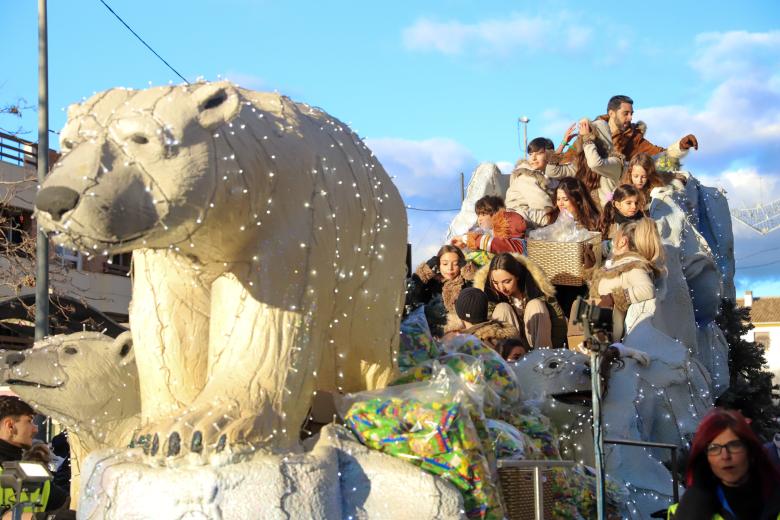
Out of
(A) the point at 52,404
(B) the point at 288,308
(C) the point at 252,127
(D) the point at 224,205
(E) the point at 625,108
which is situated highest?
(E) the point at 625,108

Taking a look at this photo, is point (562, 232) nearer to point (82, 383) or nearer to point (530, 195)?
point (530, 195)

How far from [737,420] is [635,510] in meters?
1.87


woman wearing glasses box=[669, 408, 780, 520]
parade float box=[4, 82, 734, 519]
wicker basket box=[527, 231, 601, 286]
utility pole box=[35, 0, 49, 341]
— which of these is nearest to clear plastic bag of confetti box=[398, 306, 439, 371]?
parade float box=[4, 82, 734, 519]

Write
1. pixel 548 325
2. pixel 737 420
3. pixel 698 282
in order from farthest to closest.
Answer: pixel 698 282
pixel 548 325
pixel 737 420

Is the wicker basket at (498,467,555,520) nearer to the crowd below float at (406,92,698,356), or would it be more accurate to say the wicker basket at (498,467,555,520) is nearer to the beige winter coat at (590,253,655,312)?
the crowd below float at (406,92,698,356)

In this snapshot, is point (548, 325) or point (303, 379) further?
point (548, 325)

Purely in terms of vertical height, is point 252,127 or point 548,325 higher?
point 252,127

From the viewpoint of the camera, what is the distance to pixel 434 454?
3.19m

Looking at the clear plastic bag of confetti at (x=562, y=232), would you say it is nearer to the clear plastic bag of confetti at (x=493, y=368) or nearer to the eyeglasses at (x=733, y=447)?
the clear plastic bag of confetti at (x=493, y=368)

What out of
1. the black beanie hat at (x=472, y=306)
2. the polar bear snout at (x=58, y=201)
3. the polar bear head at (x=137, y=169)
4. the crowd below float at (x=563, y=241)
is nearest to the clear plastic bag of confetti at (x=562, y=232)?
the crowd below float at (x=563, y=241)

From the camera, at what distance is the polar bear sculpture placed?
2.77 m

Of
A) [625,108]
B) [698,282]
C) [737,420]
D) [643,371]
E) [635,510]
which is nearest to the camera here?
[737,420]

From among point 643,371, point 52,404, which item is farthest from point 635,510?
point 52,404

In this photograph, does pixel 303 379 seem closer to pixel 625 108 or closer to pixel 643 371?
pixel 643 371
